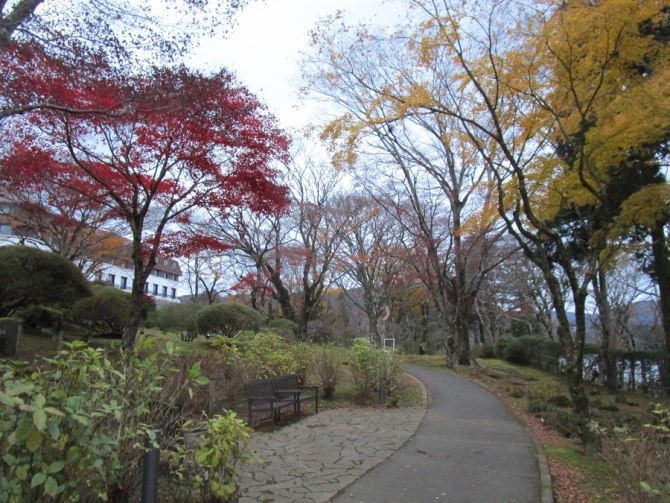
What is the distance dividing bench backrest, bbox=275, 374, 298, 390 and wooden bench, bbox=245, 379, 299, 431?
0.83 ft

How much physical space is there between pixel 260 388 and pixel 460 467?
3840mm

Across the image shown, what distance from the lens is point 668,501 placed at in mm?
3389

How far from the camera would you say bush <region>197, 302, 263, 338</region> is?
62.8 feet

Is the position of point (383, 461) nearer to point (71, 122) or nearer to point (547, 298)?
point (71, 122)

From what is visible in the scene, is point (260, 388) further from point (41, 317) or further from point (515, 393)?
point (41, 317)

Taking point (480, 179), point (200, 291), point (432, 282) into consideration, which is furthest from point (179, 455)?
point (200, 291)

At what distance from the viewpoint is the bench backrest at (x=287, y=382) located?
30.6 ft

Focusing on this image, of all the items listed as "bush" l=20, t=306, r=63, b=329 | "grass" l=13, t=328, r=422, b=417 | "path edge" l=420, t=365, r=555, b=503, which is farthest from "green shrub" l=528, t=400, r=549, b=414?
"bush" l=20, t=306, r=63, b=329

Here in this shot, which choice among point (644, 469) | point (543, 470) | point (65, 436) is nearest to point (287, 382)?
point (543, 470)

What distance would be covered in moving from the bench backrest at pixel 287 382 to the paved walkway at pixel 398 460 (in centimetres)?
81

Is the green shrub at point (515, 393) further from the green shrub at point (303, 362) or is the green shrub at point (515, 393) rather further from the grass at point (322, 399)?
the green shrub at point (303, 362)

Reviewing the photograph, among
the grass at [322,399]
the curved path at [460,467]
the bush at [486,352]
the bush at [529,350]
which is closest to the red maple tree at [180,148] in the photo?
the grass at [322,399]

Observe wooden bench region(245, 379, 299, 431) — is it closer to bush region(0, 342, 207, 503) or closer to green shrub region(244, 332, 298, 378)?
green shrub region(244, 332, 298, 378)

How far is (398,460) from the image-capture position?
6.25 m
